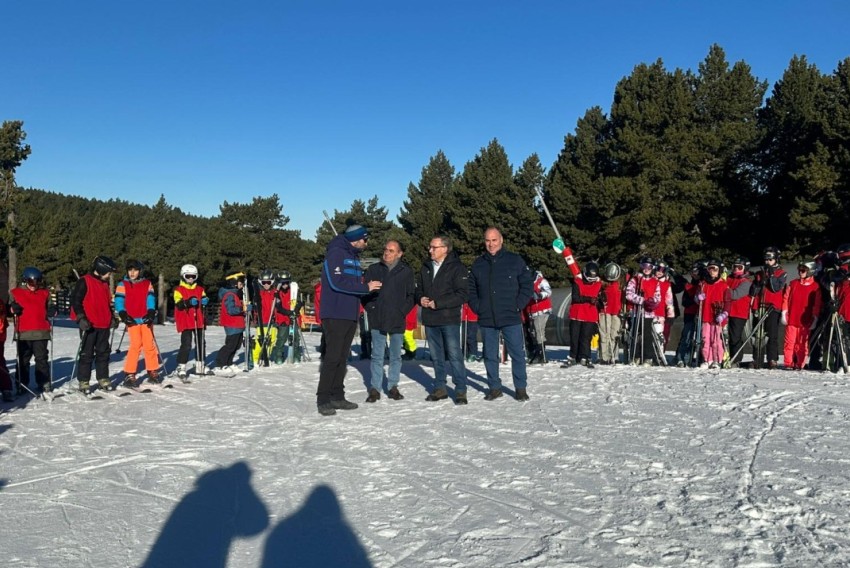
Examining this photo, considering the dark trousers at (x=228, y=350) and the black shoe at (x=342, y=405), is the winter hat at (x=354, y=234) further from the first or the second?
the dark trousers at (x=228, y=350)

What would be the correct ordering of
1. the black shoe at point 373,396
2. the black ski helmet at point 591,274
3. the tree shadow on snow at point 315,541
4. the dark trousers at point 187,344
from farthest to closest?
the black ski helmet at point 591,274 → the dark trousers at point 187,344 → the black shoe at point 373,396 → the tree shadow on snow at point 315,541

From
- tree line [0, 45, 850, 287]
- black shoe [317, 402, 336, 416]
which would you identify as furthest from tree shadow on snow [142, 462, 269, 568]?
tree line [0, 45, 850, 287]

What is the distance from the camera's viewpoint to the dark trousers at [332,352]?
8102 mm

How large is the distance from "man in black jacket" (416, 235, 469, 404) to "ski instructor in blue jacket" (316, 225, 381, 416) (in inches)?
29.4

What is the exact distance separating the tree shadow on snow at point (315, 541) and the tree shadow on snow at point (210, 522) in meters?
0.21

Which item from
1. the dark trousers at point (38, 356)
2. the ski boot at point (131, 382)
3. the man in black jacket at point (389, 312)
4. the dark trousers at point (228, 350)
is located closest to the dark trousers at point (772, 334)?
the man in black jacket at point (389, 312)

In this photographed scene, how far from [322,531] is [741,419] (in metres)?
4.86

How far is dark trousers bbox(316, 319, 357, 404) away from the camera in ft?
26.6

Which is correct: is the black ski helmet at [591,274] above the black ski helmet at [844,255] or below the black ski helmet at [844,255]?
below

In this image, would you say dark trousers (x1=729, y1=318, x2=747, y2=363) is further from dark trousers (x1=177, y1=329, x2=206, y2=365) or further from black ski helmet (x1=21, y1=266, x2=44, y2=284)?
black ski helmet (x1=21, y1=266, x2=44, y2=284)

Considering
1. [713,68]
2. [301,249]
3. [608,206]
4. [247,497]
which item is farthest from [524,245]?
[247,497]

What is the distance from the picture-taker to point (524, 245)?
46500 millimetres

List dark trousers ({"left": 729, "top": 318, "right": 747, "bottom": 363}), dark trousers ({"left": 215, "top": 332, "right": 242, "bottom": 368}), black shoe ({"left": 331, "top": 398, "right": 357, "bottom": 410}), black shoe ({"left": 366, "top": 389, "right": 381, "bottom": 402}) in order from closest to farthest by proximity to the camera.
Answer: black shoe ({"left": 331, "top": 398, "right": 357, "bottom": 410}), black shoe ({"left": 366, "top": 389, "right": 381, "bottom": 402}), dark trousers ({"left": 729, "top": 318, "right": 747, "bottom": 363}), dark trousers ({"left": 215, "top": 332, "right": 242, "bottom": 368})

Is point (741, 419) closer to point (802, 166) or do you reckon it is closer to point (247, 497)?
point (247, 497)
